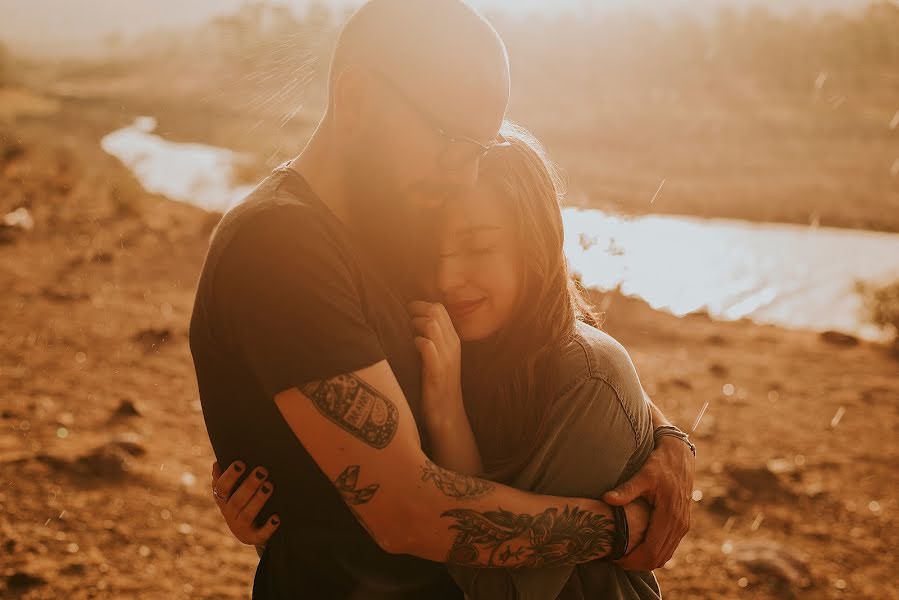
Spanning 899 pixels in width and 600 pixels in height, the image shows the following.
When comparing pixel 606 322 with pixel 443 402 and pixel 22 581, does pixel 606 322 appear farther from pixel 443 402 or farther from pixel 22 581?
pixel 443 402

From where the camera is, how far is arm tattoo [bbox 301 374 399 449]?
160 cm

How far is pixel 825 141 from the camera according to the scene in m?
27.4

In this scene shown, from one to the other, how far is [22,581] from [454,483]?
2856 millimetres

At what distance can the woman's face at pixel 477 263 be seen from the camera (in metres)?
2.26

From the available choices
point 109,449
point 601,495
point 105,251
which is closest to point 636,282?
point 105,251

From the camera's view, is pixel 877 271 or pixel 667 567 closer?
pixel 667 567

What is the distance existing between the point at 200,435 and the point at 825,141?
26.8 metres

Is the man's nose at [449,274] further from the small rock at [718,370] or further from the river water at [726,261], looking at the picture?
the small rock at [718,370]

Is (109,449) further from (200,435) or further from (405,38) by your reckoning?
(405,38)

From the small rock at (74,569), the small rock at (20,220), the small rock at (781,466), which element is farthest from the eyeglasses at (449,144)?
the small rock at (20,220)

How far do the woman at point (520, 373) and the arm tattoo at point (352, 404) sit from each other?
12.2 inches

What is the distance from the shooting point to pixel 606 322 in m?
9.44

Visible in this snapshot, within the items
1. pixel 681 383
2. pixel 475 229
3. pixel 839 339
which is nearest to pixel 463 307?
pixel 475 229

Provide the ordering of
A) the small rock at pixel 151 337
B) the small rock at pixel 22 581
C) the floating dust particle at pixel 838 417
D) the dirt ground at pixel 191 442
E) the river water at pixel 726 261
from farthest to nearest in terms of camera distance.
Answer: the river water at pixel 726 261 → the small rock at pixel 151 337 → the floating dust particle at pixel 838 417 → the dirt ground at pixel 191 442 → the small rock at pixel 22 581
